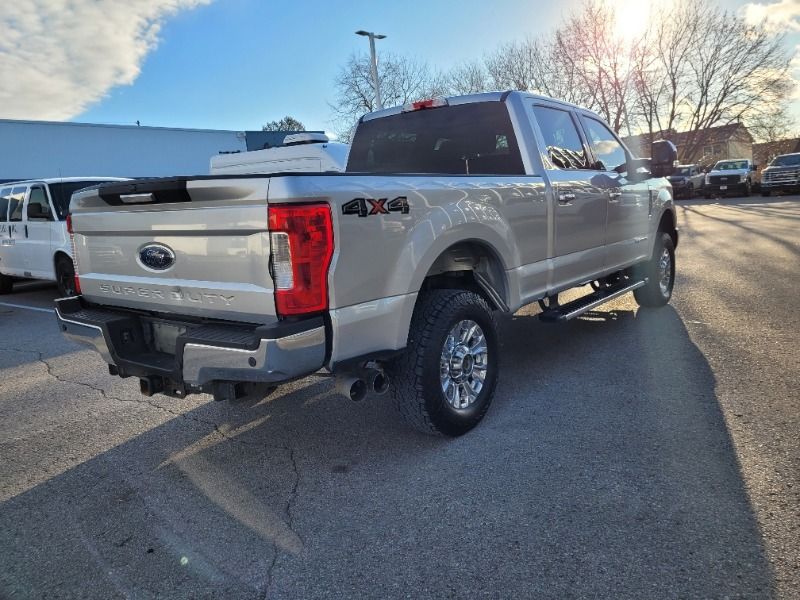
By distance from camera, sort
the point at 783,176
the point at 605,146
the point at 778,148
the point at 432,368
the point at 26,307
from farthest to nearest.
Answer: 1. the point at 778,148
2. the point at 783,176
3. the point at 26,307
4. the point at 605,146
5. the point at 432,368

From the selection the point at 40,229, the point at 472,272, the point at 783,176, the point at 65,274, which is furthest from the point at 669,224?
the point at 783,176

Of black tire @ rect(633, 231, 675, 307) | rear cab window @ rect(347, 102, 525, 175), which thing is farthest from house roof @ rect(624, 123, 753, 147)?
rear cab window @ rect(347, 102, 525, 175)

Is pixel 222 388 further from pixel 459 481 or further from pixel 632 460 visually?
pixel 632 460

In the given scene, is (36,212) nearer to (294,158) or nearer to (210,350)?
(294,158)

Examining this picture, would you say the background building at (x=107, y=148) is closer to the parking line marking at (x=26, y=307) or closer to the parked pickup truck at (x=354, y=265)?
the parking line marking at (x=26, y=307)

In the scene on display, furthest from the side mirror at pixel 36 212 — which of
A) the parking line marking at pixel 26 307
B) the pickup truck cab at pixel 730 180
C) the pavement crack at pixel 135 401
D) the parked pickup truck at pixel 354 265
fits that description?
the pickup truck cab at pixel 730 180

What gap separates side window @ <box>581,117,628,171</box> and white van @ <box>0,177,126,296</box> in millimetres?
6624

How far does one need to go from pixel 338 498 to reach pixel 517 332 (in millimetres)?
3499

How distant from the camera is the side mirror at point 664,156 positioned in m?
5.75

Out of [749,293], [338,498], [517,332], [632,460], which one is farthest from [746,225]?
[338,498]

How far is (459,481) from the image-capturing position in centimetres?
304

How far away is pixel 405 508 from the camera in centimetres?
281

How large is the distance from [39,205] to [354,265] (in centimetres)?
820

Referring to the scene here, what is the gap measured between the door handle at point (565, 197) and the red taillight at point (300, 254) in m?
2.33
